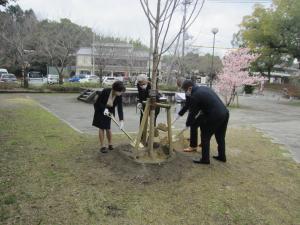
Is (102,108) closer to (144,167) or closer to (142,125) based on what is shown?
(142,125)

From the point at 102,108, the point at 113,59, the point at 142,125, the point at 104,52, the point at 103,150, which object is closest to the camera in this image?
the point at 142,125

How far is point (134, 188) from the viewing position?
3447 millimetres

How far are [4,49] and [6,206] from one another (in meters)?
21.9

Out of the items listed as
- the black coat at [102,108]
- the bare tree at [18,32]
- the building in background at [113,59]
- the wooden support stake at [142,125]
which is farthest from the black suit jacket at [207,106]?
the building in background at [113,59]

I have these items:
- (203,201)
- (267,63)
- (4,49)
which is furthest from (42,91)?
(267,63)

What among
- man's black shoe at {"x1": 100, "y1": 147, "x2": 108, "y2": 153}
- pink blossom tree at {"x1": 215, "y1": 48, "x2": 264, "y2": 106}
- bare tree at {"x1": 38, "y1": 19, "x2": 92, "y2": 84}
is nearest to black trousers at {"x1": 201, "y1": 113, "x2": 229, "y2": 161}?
man's black shoe at {"x1": 100, "y1": 147, "x2": 108, "y2": 153}

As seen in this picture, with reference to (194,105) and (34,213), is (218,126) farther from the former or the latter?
(34,213)

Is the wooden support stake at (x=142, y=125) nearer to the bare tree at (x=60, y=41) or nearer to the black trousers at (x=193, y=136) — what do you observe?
the black trousers at (x=193, y=136)

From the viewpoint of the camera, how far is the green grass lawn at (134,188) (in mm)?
2893

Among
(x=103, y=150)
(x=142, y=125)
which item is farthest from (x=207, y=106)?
(x=103, y=150)

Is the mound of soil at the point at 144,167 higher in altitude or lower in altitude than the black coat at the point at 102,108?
lower

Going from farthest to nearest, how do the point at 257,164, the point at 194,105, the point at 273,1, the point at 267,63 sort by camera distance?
1. the point at 267,63
2. the point at 273,1
3. the point at 257,164
4. the point at 194,105

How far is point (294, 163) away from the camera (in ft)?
16.4

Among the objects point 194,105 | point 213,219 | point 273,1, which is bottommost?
point 213,219
